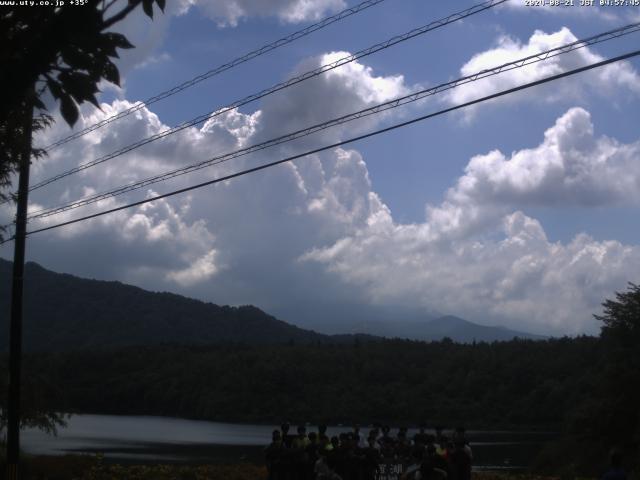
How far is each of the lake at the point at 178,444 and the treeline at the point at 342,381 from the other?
15.9ft

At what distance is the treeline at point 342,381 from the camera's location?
247ft

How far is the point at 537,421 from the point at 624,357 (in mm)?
44458

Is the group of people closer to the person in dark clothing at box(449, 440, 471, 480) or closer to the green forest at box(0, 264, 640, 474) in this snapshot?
the person in dark clothing at box(449, 440, 471, 480)

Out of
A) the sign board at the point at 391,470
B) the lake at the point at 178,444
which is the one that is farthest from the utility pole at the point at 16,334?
the lake at the point at 178,444

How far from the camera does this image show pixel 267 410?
291 ft

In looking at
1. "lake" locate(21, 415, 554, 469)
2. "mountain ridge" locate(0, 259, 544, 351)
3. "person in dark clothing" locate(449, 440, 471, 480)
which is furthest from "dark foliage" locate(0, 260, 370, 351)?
"person in dark clothing" locate(449, 440, 471, 480)

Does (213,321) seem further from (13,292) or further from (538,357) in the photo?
(13,292)

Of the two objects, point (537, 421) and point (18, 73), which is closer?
point (18, 73)

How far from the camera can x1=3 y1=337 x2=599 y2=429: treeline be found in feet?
247

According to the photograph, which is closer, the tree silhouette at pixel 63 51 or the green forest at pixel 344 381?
the tree silhouette at pixel 63 51

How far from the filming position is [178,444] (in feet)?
168

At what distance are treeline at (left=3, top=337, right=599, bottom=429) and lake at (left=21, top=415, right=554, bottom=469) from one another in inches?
191

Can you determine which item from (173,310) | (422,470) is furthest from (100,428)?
(173,310)

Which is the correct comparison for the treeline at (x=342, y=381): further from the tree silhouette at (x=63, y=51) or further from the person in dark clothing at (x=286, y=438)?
the tree silhouette at (x=63, y=51)
